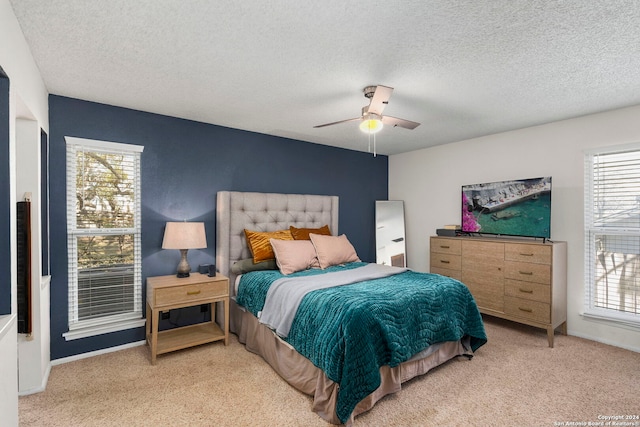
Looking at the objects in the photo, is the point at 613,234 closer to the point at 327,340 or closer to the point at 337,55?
the point at 327,340

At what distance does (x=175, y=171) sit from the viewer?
345 centimetres

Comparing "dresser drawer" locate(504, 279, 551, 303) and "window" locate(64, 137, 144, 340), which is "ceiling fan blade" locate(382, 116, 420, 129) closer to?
"dresser drawer" locate(504, 279, 551, 303)

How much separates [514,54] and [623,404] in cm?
256

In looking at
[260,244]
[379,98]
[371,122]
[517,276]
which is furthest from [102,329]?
[517,276]

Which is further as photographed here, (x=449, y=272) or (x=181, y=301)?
(x=449, y=272)

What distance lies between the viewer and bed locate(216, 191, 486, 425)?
2.04 m

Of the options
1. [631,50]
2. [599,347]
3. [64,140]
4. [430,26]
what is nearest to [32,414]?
[64,140]

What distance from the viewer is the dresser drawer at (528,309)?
3.27 m

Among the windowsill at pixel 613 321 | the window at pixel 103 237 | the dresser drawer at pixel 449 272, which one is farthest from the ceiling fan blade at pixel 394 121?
the windowsill at pixel 613 321

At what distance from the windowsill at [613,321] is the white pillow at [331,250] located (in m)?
Answer: 2.56

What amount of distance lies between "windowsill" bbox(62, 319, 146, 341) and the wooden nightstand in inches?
5.9

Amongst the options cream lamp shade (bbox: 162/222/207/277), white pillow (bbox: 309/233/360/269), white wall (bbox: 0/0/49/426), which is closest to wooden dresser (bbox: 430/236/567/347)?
white pillow (bbox: 309/233/360/269)

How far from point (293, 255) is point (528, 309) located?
2566mm

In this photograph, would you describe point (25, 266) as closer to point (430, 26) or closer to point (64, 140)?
point (64, 140)
